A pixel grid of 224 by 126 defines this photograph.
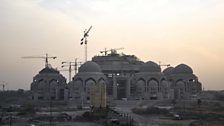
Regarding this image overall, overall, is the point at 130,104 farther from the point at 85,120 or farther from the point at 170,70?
the point at 85,120

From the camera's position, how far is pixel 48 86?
420 feet

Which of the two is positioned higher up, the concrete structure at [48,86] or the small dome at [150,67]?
the small dome at [150,67]

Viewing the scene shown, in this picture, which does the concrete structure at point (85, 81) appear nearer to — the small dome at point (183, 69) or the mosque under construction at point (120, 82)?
the mosque under construction at point (120, 82)

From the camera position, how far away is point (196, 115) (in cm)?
6650

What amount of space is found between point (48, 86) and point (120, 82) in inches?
868

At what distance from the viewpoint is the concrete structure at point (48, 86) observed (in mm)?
127094

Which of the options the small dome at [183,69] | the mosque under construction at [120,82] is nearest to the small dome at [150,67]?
the mosque under construction at [120,82]

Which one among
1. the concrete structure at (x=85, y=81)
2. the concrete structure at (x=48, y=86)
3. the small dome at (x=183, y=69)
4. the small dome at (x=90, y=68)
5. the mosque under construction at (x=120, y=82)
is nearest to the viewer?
the concrete structure at (x=85, y=81)

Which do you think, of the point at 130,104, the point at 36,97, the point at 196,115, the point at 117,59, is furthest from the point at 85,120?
the point at 117,59

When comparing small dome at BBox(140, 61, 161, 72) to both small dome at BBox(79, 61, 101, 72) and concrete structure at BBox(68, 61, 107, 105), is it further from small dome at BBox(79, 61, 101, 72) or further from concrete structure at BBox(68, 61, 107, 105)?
small dome at BBox(79, 61, 101, 72)

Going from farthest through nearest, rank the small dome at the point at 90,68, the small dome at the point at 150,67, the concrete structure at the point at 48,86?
the concrete structure at the point at 48,86, the small dome at the point at 150,67, the small dome at the point at 90,68

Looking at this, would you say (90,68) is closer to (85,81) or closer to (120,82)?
(85,81)

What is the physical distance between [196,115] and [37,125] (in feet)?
84.7

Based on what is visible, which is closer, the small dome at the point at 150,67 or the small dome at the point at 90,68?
the small dome at the point at 90,68
